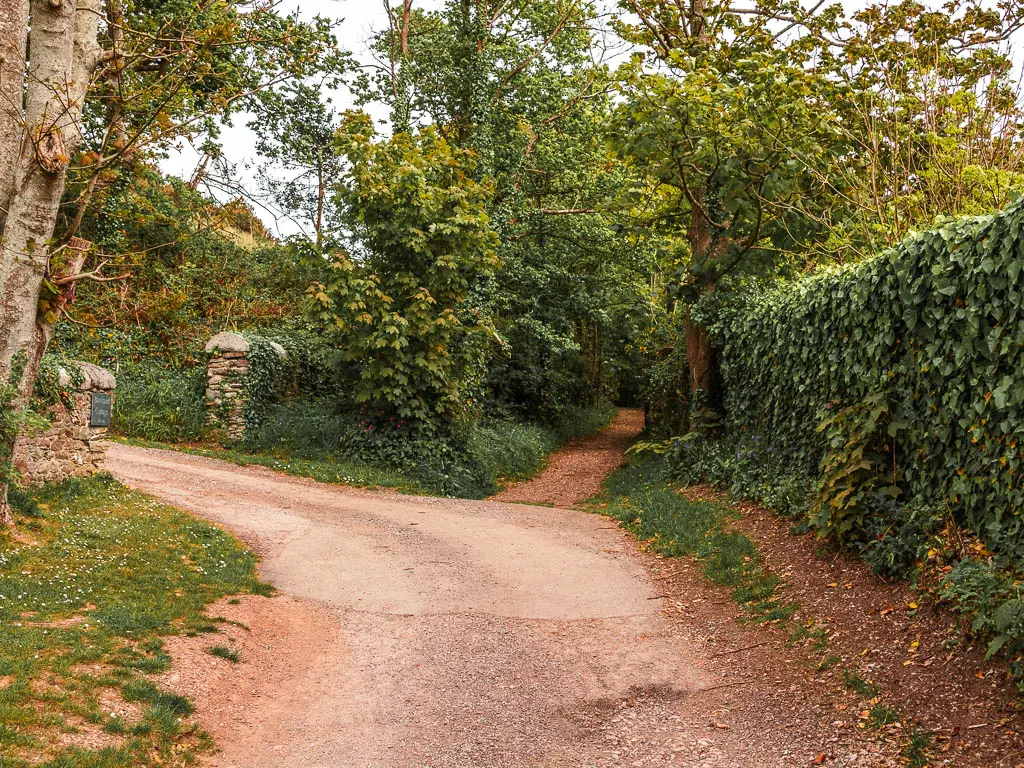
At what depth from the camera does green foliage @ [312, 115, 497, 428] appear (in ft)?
47.9

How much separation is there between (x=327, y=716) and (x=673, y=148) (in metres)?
10.2

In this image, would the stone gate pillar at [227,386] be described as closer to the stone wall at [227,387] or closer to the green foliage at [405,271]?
the stone wall at [227,387]

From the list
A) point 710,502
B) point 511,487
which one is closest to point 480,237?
point 511,487

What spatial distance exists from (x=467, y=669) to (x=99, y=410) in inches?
260

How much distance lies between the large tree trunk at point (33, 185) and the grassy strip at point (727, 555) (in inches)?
284

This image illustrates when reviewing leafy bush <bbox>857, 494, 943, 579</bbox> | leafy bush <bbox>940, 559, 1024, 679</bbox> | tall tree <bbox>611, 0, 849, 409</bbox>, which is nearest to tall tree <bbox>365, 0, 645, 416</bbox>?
tall tree <bbox>611, 0, 849, 409</bbox>

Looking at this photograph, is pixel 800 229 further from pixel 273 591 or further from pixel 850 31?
pixel 273 591

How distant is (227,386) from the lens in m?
16.3

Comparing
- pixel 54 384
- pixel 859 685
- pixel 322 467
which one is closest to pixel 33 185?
pixel 54 384

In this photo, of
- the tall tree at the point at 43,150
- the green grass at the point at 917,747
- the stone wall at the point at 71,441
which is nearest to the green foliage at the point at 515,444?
the stone wall at the point at 71,441

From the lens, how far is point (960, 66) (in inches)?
379

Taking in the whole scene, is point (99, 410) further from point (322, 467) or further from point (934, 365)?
point (934, 365)

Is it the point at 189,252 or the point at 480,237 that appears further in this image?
the point at 189,252

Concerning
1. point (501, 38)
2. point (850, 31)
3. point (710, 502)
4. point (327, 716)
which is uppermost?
point (501, 38)
